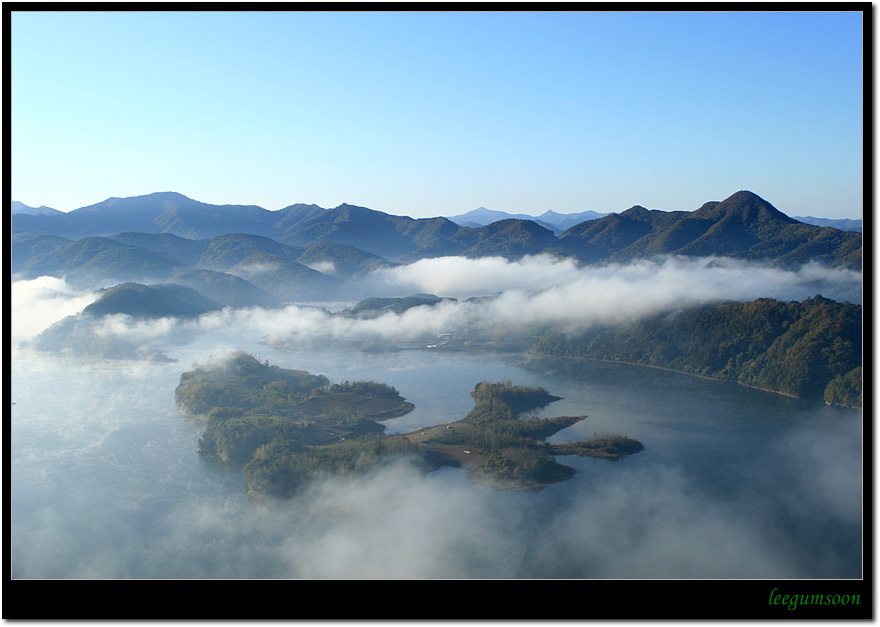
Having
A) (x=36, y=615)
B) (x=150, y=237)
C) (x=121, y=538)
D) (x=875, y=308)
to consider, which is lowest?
(x=121, y=538)

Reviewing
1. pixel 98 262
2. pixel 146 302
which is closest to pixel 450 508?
pixel 146 302

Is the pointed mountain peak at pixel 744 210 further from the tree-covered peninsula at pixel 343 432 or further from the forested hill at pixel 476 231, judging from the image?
the tree-covered peninsula at pixel 343 432

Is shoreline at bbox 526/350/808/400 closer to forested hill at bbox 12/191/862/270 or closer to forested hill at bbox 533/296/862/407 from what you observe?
forested hill at bbox 533/296/862/407

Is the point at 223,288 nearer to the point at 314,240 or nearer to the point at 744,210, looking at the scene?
the point at 314,240

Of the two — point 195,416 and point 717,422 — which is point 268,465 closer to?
point 195,416

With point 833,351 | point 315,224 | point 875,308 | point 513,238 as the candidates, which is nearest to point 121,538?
point 875,308

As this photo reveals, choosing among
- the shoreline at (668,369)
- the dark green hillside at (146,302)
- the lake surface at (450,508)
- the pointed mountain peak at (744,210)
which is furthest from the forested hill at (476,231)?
the lake surface at (450,508)
